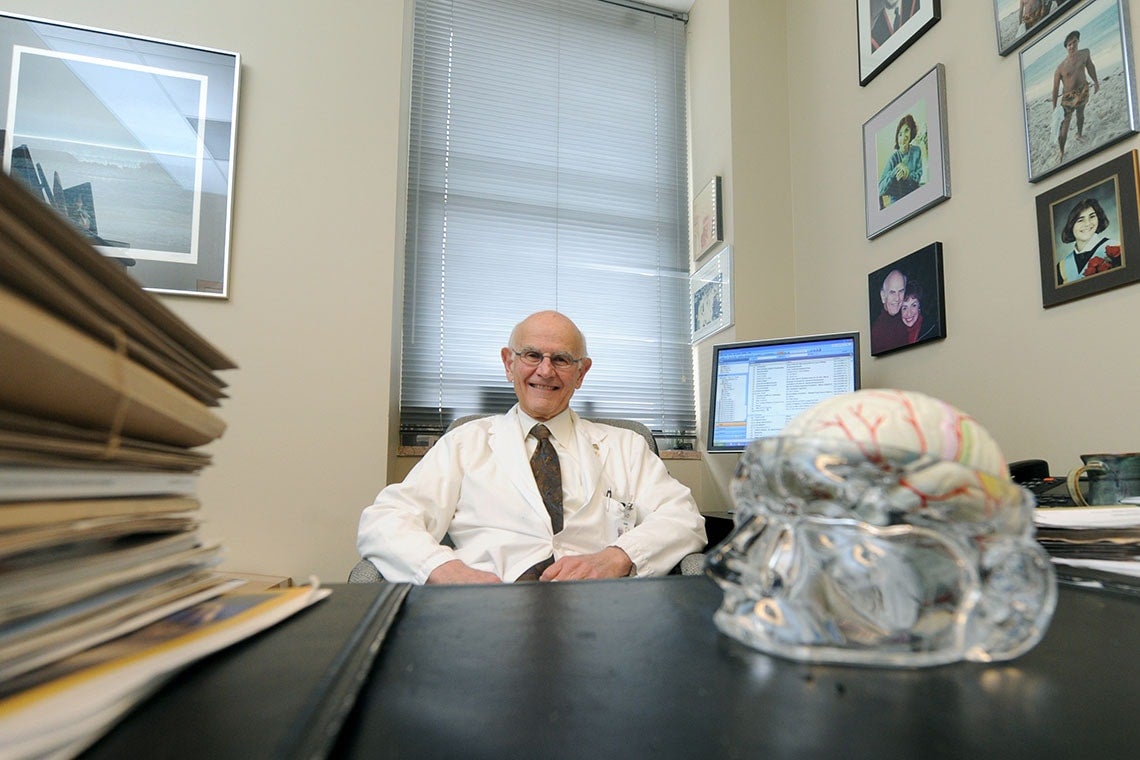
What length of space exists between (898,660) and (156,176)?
233cm

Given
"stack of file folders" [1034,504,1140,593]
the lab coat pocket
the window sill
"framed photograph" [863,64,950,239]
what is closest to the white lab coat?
the lab coat pocket

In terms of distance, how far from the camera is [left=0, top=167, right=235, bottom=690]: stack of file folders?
225 millimetres

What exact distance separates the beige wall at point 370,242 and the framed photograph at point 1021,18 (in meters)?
0.04

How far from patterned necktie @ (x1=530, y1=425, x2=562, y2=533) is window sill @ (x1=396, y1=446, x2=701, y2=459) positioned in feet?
2.35

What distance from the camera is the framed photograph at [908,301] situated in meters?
1.66

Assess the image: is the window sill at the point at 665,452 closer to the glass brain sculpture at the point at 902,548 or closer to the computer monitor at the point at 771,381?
the computer monitor at the point at 771,381

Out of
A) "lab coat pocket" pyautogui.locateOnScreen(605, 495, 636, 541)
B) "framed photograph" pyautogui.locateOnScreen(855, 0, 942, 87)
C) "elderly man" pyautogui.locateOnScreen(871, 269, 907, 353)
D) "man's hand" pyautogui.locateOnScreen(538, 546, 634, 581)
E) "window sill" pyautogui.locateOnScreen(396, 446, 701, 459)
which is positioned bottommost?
"man's hand" pyautogui.locateOnScreen(538, 546, 634, 581)

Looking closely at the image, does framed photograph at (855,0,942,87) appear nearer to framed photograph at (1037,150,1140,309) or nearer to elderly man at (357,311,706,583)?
framed photograph at (1037,150,1140,309)

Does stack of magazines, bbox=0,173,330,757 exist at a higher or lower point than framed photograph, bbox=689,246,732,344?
lower

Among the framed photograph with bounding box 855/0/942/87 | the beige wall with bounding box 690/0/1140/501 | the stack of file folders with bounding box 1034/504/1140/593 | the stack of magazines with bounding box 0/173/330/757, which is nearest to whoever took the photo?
the stack of magazines with bounding box 0/173/330/757

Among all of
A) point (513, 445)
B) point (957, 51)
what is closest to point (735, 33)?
point (957, 51)

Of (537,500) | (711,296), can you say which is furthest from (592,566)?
(711,296)

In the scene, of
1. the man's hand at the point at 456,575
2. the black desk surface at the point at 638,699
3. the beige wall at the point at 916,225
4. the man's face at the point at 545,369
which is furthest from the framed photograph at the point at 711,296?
the black desk surface at the point at 638,699

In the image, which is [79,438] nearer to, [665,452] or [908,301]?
[908,301]
